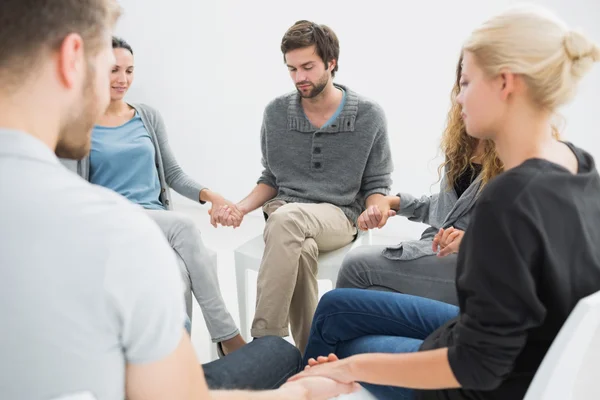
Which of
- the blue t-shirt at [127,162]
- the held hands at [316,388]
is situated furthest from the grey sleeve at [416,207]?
the held hands at [316,388]

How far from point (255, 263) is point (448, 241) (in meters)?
0.76

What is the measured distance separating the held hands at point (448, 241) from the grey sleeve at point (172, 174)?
1040mm

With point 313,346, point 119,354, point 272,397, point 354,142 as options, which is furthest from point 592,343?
point 354,142

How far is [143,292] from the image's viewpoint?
0.73 meters

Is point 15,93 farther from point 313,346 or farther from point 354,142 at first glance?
point 354,142

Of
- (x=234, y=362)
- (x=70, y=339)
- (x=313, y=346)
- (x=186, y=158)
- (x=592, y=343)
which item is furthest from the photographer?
(x=186, y=158)

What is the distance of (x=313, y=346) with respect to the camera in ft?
4.97

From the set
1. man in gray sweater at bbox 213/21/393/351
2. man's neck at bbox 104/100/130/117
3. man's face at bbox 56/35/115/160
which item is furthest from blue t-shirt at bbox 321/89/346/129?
man's face at bbox 56/35/115/160

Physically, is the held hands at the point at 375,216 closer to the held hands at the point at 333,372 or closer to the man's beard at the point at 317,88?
the man's beard at the point at 317,88

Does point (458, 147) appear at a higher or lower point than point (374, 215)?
higher

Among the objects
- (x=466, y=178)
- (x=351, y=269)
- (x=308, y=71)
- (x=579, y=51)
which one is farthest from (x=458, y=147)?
(x=579, y=51)

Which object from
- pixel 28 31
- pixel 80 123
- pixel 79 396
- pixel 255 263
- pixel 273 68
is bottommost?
pixel 255 263

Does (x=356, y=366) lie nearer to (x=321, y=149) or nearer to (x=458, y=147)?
(x=458, y=147)

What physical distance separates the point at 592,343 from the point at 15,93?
830 mm
